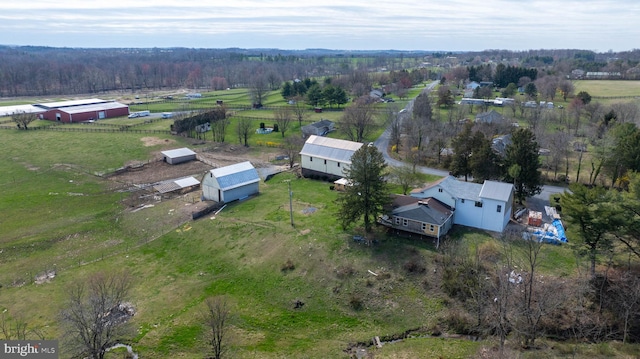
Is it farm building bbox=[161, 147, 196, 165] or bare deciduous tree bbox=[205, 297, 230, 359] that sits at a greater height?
farm building bbox=[161, 147, 196, 165]

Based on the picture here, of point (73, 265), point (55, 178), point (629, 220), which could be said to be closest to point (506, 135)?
point (629, 220)

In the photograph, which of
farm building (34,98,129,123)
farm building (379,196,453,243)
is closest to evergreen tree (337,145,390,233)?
farm building (379,196,453,243)

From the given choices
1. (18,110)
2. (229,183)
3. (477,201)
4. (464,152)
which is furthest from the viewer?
(18,110)

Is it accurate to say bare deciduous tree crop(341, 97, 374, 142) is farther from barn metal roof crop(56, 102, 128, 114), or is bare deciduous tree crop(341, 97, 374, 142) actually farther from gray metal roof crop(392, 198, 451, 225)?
barn metal roof crop(56, 102, 128, 114)

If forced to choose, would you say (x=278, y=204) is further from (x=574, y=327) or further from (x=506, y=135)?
(x=506, y=135)

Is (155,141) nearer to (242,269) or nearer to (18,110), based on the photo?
(242,269)

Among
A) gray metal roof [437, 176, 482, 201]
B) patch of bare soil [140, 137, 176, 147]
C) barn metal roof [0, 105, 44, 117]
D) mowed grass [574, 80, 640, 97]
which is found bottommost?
patch of bare soil [140, 137, 176, 147]

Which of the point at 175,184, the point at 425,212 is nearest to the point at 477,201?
the point at 425,212
